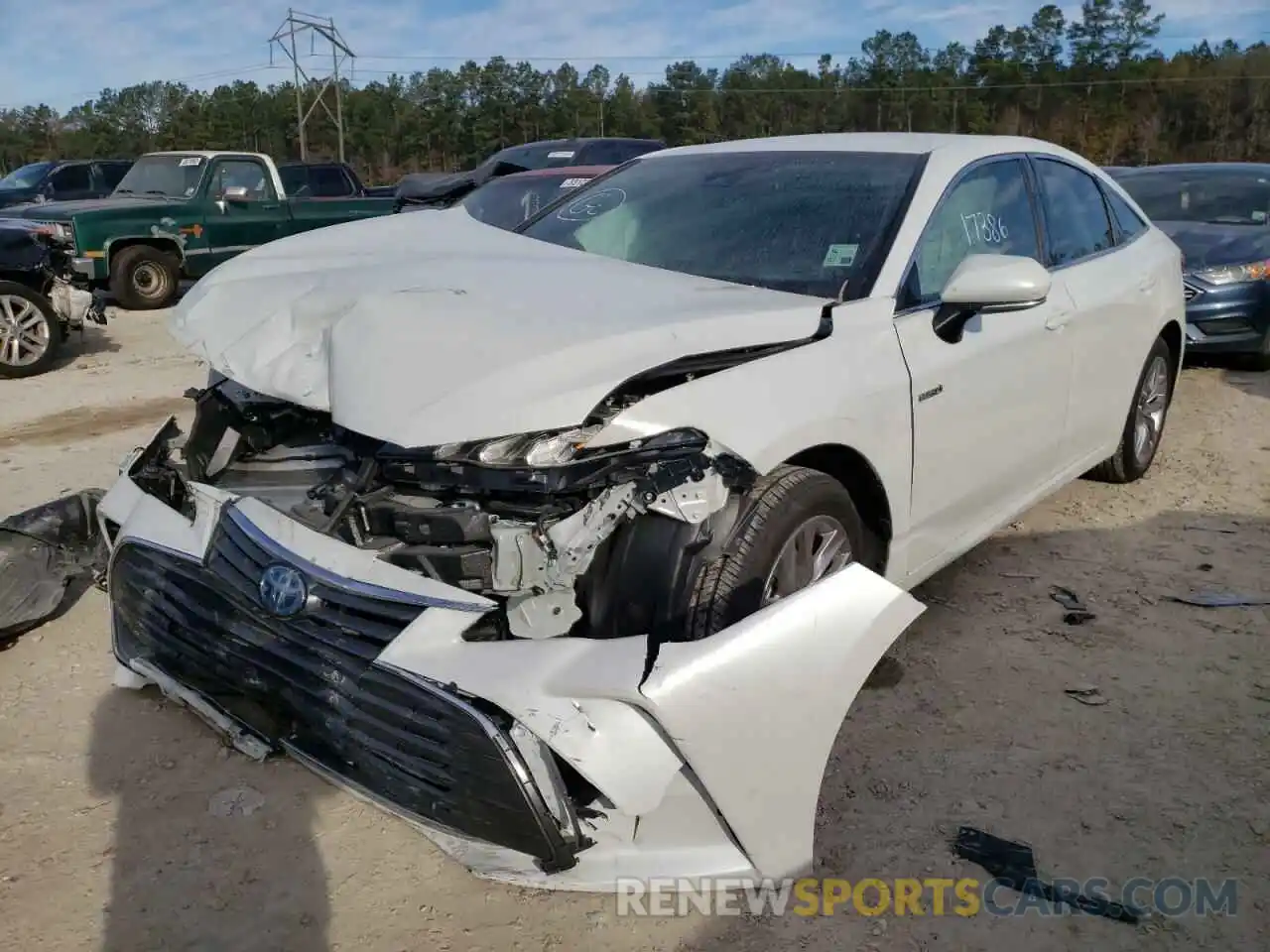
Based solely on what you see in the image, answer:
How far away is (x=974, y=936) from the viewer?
2.27 metres

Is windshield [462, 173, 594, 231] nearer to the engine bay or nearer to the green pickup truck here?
the green pickup truck

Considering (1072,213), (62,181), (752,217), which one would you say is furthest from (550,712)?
(62,181)

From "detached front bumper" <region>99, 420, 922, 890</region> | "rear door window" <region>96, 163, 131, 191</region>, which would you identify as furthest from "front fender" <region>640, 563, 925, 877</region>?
"rear door window" <region>96, 163, 131, 191</region>

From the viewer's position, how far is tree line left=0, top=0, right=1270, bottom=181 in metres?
47.1

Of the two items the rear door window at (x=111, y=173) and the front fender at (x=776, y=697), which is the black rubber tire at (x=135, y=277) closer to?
the rear door window at (x=111, y=173)

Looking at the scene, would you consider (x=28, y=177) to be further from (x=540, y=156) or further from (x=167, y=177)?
(x=540, y=156)

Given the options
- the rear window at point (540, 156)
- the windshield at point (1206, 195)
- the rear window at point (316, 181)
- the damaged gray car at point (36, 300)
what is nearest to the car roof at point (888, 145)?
the windshield at point (1206, 195)

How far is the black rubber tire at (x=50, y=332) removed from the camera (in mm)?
8500

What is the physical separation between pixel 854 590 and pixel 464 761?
898 millimetres

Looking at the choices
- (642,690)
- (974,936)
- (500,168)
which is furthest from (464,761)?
(500,168)

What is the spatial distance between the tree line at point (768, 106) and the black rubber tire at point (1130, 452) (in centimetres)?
4464

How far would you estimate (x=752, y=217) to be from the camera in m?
3.40

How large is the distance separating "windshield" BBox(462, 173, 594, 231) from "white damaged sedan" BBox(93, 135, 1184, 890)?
496 centimetres

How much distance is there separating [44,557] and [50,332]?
5980 millimetres
